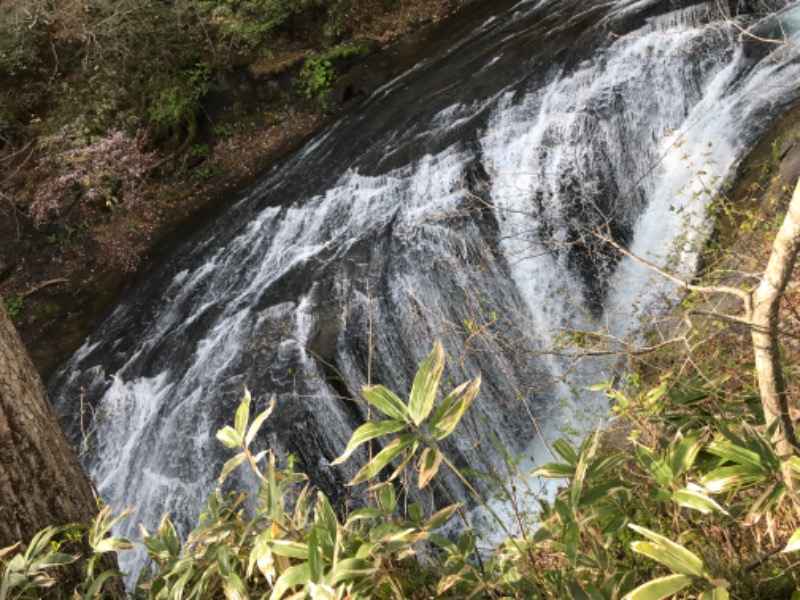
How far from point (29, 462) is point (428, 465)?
1.52 metres

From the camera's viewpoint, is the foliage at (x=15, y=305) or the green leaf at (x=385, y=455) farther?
the foliage at (x=15, y=305)

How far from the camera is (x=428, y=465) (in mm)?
1829

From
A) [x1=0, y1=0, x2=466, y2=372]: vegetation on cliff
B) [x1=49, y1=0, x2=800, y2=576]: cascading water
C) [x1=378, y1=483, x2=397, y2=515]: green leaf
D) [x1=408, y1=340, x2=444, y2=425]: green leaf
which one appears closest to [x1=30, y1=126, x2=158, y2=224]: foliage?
[x1=0, y1=0, x2=466, y2=372]: vegetation on cliff

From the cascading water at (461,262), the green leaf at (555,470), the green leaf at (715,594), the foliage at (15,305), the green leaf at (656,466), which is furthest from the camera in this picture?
the foliage at (15,305)

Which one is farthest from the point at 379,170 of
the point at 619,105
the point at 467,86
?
the point at 619,105

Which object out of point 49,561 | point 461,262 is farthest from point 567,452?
point 461,262

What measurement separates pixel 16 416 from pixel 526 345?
5.01 meters

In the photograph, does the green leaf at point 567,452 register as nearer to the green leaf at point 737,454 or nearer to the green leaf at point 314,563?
the green leaf at point 737,454

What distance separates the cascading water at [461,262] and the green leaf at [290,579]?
3690 millimetres

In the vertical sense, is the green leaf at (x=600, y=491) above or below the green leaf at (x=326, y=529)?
below

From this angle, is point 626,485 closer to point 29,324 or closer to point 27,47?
point 29,324

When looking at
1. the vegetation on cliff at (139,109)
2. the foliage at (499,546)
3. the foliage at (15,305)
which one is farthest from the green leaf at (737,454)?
the foliage at (15,305)

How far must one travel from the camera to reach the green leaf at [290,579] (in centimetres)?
176

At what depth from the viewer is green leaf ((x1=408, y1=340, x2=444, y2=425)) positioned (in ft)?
5.85
